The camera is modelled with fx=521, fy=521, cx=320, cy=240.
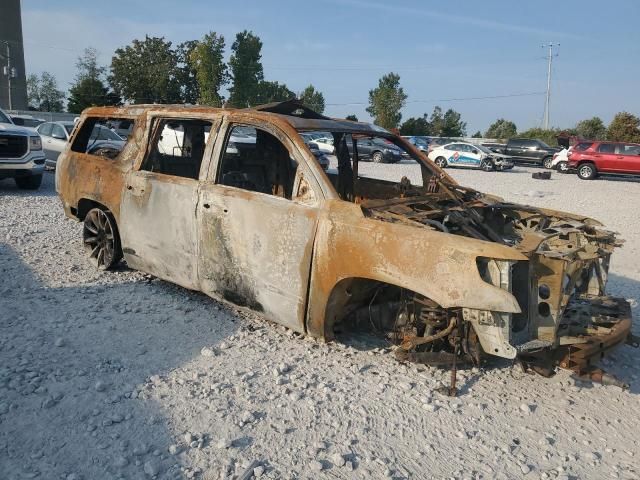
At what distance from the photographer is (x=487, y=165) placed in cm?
2589

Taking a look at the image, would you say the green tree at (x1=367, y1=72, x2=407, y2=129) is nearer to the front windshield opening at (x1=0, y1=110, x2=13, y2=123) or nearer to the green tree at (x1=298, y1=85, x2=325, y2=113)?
the green tree at (x1=298, y1=85, x2=325, y2=113)

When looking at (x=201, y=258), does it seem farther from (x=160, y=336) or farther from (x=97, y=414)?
(x=97, y=414)

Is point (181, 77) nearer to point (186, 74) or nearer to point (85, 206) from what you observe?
point (186, 74)

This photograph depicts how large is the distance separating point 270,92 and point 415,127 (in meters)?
17.4

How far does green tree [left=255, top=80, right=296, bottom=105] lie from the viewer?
45.9 metres

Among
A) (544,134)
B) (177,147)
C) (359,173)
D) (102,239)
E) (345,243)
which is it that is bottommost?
(102,239)

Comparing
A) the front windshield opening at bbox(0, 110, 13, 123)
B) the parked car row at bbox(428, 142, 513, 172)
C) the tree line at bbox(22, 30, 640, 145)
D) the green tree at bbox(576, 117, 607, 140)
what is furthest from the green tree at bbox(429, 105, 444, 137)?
the front windshield opening at bbox(0, 110, 13, 123)

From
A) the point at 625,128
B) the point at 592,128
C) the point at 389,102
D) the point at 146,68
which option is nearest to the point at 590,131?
the point at 592,128

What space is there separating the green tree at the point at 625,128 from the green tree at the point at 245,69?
28.7m

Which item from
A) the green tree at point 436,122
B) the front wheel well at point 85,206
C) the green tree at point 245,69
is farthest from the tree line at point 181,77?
the front wheel well at point 85,206

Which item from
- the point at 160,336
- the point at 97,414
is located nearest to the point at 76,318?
the point at 160,336

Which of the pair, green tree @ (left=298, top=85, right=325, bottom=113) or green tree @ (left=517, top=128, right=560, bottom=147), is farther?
green tree @ (left=298, top=85, right=325, bottom=113)

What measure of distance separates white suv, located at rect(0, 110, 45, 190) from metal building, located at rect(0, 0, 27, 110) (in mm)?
48601

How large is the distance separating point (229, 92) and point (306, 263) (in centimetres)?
4355
